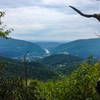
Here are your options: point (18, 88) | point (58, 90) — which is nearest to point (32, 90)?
point (18, 88)

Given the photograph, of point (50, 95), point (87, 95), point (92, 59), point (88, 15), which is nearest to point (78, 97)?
point (87, 95)

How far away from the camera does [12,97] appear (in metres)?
7.56

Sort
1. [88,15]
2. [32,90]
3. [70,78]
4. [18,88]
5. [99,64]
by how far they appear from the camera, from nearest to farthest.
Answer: [88,15]
[99,64]
[70,78]
[18,88]
[32,90]

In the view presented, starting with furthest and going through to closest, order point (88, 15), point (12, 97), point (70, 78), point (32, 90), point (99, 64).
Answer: point (32, 90), point (12, 97), point (70, 78), point (99, 64), point (88, 15)

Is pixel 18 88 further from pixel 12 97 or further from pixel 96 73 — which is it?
pixel 96 73

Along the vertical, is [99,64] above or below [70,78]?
above

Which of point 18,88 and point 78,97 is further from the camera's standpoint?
point 18,88

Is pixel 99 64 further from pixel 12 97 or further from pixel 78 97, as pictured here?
pixel 12 97

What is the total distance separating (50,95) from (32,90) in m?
2.91

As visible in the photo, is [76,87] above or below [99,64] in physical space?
below

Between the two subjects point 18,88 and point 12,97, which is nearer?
point 12,97

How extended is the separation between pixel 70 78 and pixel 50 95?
2.32ft

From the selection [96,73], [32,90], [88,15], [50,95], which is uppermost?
[88,15]

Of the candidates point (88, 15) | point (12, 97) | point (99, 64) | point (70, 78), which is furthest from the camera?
point (12, 97)
